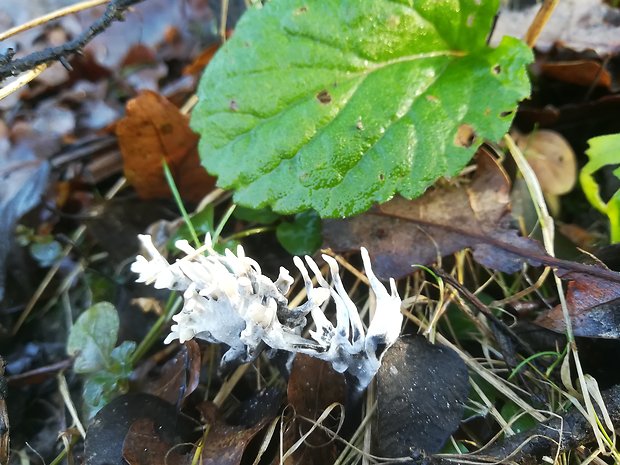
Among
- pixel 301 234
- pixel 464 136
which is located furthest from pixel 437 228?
pixel 301 234

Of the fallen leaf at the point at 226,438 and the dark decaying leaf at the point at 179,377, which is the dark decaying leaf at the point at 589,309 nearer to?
the fallen leaf at the point at 226,438

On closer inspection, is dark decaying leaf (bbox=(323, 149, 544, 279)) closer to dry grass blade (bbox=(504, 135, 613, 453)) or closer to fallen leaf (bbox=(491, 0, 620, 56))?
dry grass blade (bbox=(504, 135, 613, 453))

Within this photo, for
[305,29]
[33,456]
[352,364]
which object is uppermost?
[305,29]

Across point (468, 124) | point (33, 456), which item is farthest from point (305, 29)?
point (33, 456)

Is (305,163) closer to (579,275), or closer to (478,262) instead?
(478,262)

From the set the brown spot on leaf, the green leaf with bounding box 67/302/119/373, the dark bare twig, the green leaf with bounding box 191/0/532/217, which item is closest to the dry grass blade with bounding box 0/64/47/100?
the dark bare twig

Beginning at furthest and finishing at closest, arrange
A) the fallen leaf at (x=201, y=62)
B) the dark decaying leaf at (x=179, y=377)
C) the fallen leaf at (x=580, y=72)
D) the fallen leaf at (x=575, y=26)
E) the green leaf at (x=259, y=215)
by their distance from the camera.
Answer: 1. the fallen leaf at (x=201, y=62)
2. the fallen leaf at (x=575, y=26)
3. the fallen leaf at (x=580, y=72)
4. the green leaf at (x=259, y=215)
5. the dark decaying leaf at (x=179, y=377)

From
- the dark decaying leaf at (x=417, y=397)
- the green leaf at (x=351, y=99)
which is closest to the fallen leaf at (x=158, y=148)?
the green leaf at (x=351, y=99)
